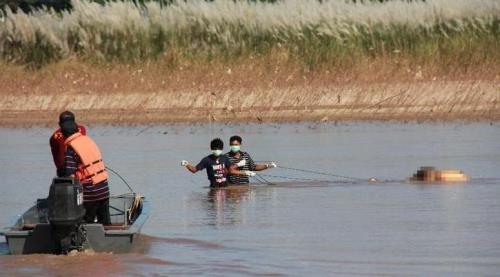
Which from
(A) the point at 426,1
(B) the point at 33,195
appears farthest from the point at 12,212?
(A) the point at 426,1

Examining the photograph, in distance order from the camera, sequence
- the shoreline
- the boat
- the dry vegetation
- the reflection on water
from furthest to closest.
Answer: the dry vegetation
the shoreline
the reflection on water
the boat

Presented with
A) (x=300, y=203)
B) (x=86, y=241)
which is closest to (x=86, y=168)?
(x=86, y=241)

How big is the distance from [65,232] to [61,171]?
3.57ft

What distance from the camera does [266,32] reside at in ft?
119

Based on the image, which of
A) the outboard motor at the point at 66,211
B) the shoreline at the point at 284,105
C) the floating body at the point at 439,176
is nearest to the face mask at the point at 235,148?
the floating body at the point at 439,176

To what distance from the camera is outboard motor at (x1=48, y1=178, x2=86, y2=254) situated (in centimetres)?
1606

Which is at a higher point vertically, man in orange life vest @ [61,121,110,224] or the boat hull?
man in orange life vest @ [61,121,110,224]

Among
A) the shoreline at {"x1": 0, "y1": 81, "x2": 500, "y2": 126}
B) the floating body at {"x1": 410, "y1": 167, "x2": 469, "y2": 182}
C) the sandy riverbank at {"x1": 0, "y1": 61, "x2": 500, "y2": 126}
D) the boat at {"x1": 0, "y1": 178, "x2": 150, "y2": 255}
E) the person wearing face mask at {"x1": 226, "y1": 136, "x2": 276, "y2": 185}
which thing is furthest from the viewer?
the sandy riverbank at {"x1": 0, "y1": 61, "x2": 500, "y2": 126}

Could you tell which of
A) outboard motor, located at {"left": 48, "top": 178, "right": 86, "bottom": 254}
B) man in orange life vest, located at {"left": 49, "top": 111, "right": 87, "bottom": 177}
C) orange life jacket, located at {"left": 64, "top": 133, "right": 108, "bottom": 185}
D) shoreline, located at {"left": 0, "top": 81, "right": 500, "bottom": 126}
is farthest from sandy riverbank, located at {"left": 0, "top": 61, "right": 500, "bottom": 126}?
outboard motor, located at {"left": 48, "top": 178, "right": 86, "bottom": 254}

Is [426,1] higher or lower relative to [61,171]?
higher

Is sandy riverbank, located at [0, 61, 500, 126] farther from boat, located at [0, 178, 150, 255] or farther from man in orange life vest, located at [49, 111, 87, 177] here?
boat, located at [0, 178, 150, 255]

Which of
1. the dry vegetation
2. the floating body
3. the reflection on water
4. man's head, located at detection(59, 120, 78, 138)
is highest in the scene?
the dry vegetation

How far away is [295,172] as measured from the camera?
2494cm

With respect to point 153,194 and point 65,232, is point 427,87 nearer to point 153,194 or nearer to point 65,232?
point 153,194
